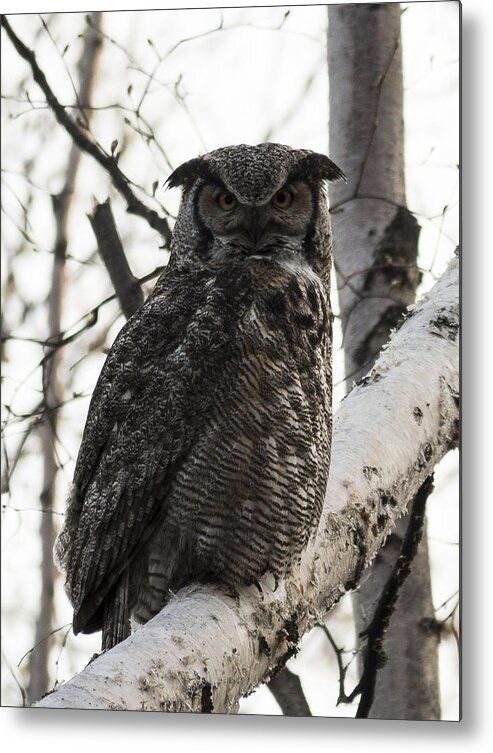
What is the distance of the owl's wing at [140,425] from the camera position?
1884mm

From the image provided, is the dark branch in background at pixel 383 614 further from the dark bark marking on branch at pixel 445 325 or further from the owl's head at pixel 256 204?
the owl's head at pixel 256 204

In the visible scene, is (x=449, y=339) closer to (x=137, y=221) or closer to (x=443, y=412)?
(x=443, y=412)

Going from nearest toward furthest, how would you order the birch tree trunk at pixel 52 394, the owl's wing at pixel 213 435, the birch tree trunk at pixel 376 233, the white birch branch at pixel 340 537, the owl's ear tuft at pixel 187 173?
the white birch branch at pixel 340 537 → the owl's wing at pixel 213 435 → the owl's ear tuft at pixel 187 173 → the birch tree trunk at pixel 376 233 → the birch tree trunk at pixel 52 394

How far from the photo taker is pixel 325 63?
2.38 metres

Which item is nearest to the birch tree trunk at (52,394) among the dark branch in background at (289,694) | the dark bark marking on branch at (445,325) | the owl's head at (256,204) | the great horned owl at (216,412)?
the great horned owl at (216,412)

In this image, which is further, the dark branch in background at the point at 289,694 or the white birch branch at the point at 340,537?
the dark branch in background at the point at 289,694

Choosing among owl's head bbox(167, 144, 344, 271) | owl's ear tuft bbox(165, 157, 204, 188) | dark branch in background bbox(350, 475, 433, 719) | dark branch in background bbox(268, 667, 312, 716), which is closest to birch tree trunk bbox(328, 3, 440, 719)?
dark branch in background bbox(350, 475, 433, 719)

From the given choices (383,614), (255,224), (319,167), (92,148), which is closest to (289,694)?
(383,614)

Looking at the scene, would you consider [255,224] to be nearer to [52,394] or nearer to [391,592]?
[52,394]

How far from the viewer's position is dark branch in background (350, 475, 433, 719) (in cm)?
217

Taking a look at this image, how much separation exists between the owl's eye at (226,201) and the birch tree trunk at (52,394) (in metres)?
0.55

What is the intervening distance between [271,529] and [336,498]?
0.93ft

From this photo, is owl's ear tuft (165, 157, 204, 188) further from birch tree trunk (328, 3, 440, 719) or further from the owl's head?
birch tree trunk (328, 3, 440, 719)

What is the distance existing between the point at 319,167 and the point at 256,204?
21cm
